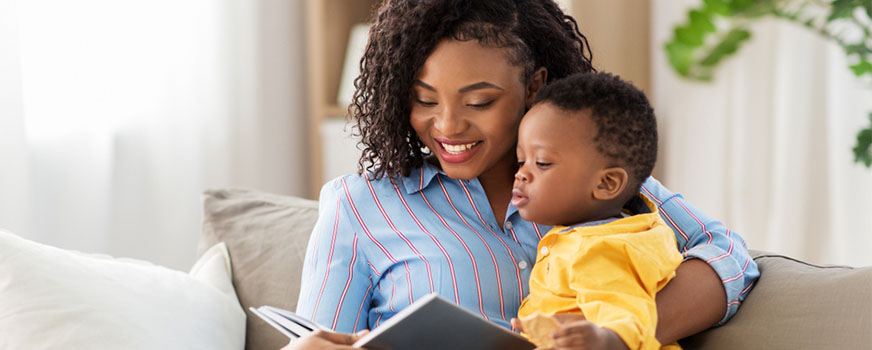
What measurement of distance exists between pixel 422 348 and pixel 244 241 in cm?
81

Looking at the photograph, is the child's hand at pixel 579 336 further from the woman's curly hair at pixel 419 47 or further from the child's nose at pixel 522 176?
the woman's curly hair at pixel 419 47

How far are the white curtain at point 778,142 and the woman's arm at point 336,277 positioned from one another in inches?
70.8

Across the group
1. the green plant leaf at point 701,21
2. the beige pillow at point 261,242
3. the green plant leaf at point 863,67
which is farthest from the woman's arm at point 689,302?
the green plant leaf at point 701,21

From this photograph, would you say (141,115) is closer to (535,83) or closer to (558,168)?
(535,83)

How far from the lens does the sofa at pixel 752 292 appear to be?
120cm

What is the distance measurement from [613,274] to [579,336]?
0.54 feet

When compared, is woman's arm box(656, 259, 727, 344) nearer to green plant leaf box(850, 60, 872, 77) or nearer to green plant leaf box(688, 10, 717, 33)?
green plant leaf box(850, 60, 872, 77)

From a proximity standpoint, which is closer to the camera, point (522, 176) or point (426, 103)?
point (522, 176)

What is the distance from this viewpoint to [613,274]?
1.06 m

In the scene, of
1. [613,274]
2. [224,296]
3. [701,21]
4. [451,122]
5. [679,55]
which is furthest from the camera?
[679,55]

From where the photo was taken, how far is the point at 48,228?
2.63 m

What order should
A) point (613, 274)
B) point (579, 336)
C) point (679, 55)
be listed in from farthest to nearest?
point (679, 55), point (613, 274), point (579, 336)

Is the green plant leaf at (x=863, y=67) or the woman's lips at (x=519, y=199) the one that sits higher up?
the green plant leaf at (x=863, y=67)

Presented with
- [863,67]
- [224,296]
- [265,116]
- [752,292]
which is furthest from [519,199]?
[265,116]
